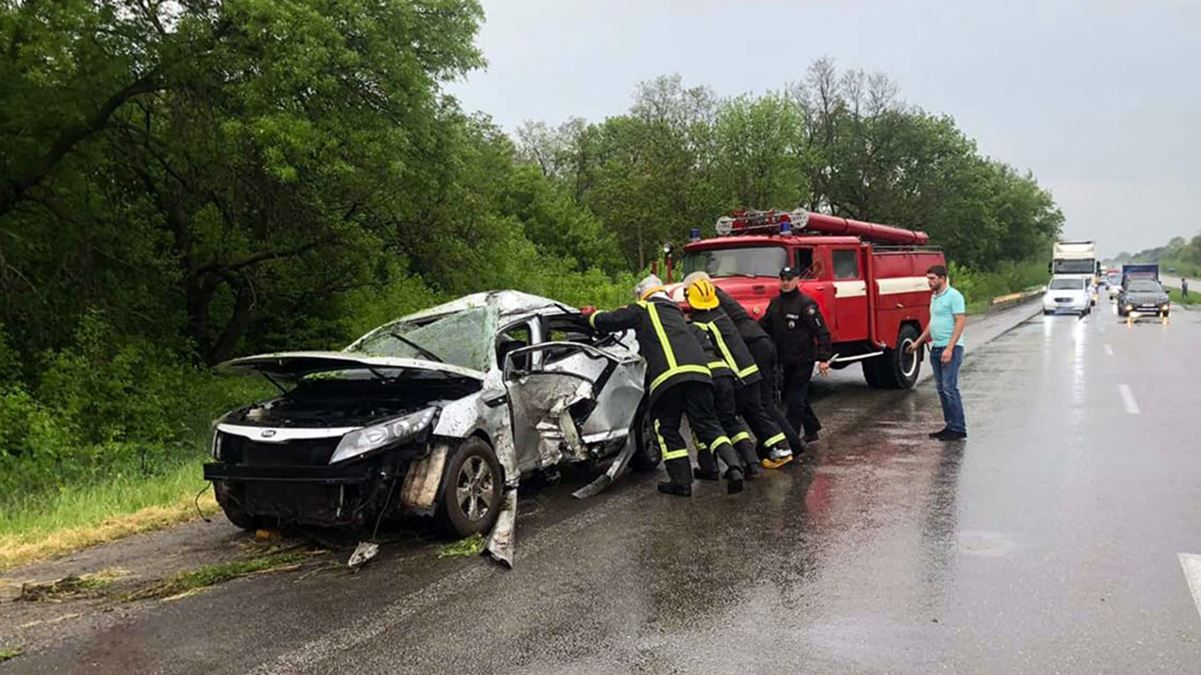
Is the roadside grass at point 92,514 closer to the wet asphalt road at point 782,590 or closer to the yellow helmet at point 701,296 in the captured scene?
the wet asphalt road at point 782,590

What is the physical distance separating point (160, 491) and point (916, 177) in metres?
55.7

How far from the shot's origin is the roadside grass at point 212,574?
500 cm

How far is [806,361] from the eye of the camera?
8.94m

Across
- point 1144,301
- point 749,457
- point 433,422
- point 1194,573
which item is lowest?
point 1144,301

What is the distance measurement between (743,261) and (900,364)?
3.45m

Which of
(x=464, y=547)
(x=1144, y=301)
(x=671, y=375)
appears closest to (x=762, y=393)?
(x=671, y=375)

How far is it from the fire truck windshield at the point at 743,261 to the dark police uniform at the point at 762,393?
312 centimetres

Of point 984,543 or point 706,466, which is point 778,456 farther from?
point 984,543

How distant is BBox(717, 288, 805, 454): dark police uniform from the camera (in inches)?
314

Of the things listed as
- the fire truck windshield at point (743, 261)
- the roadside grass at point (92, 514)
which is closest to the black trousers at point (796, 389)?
the fire truck windshield at point (743, 261)

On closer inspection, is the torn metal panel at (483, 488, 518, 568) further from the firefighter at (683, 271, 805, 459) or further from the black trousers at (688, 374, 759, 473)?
the firefighter at (683, 271, 805, 459)

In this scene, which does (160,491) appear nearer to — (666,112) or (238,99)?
(238,99)

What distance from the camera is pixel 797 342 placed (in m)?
8.98

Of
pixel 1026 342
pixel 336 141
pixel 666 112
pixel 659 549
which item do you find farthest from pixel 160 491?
pixel 666 112
